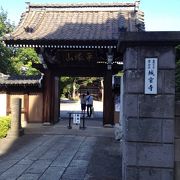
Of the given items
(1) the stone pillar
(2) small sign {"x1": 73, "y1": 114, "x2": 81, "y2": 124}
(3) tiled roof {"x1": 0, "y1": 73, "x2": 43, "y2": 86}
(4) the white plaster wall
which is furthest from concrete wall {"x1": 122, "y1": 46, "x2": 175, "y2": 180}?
(4) the white plaster wall

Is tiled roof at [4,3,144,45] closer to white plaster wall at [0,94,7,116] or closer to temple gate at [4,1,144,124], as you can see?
temple gate at [4,1,144,124]

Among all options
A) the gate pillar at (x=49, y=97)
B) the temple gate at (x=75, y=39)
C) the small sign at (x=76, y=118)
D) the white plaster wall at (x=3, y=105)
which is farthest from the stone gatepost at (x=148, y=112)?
the white plaster wall at (x=3, y=105)

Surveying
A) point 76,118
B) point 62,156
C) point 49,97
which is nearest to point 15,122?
point 76,118

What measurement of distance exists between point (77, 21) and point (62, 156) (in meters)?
11.0

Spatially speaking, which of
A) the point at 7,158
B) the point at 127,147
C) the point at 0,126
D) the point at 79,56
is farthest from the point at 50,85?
the point at 127,147

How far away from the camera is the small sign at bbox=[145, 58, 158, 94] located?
585 centimetres

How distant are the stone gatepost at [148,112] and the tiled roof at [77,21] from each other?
10.5 m

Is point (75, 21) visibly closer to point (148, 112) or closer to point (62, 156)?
point (62, 156)

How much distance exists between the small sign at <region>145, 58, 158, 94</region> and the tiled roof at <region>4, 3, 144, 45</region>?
1054 centimetres

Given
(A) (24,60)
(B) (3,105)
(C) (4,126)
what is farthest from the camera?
(A) (24,60)

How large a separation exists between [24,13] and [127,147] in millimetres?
16385

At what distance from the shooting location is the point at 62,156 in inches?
405

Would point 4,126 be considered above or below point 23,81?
below

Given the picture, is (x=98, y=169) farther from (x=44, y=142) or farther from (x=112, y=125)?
(x=112, y=125)
